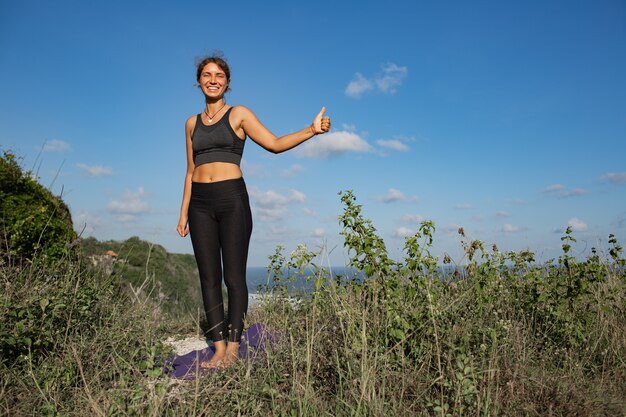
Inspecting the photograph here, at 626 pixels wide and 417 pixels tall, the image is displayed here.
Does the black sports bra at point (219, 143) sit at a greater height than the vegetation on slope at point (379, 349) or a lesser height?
greater

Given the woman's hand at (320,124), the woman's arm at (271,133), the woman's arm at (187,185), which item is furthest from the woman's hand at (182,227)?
the woman's hand at (320,124)

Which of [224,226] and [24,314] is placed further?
[224,226]

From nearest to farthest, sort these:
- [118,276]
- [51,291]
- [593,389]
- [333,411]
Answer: [333,411] < [593,389] < [51,291] < [118,276]

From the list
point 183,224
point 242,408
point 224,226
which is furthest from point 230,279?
point 242,408

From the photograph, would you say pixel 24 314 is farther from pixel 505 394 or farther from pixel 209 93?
pixel 505 394

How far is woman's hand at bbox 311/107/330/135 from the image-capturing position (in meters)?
3.80

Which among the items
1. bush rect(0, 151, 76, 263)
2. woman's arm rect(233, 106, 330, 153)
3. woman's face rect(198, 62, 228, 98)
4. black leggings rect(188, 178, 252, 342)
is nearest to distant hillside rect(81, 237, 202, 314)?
bush rect(0, 151, 76, 263)

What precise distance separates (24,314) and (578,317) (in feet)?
15.5

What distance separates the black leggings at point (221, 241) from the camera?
4.18 m

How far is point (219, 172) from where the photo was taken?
4.21 m

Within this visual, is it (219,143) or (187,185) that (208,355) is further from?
(219,143)

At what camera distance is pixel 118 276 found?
20.1 ft

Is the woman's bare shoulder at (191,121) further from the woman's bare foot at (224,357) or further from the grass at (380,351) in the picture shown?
the woman's bare foot at (224,357)

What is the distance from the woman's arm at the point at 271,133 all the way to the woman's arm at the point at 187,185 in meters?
0.61
